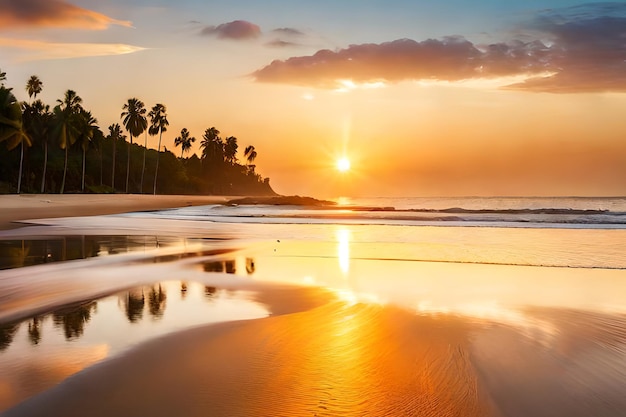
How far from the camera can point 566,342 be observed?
735cm

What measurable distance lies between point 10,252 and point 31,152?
7927 cm

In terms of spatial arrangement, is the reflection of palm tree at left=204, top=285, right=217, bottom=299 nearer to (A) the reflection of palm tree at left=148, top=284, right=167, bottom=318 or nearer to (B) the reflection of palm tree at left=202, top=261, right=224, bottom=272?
(A) the reflection of palm tree at left=148, top=284, right=167, bottom=318

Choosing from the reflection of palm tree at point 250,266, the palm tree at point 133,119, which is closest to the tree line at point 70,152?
the palm tree at point 133,119

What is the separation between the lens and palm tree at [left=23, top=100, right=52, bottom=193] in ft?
259

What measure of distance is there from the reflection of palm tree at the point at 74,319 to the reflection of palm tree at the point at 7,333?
57 cm

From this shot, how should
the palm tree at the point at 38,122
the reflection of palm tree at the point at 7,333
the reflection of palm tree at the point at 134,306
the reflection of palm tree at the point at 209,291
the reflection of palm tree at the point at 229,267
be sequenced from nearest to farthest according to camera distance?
the reflection of palm tree at the point at 7,333
the reflection of palm tree at the point at 134,306
the reflection of palm tree at the point at 209,291
the reflection of palm tree at the point at 229,267
the palm tree at the point at 38,122

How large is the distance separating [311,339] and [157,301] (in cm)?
383

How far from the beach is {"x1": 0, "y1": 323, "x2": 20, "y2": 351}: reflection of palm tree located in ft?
0.10

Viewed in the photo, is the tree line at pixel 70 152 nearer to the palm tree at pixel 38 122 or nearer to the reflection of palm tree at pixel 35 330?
the palm tree at pixel 38 122

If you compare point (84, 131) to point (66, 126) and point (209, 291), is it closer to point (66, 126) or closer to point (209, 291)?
point (66, 126)

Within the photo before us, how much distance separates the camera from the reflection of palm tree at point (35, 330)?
6965 millimetres

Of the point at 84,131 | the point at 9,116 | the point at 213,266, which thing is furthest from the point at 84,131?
the point at 213,266

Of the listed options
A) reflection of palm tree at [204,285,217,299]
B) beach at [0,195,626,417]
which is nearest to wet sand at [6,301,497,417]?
beach at [0,195,626,417]

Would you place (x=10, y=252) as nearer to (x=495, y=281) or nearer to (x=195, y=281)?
(x=195, y=281)
